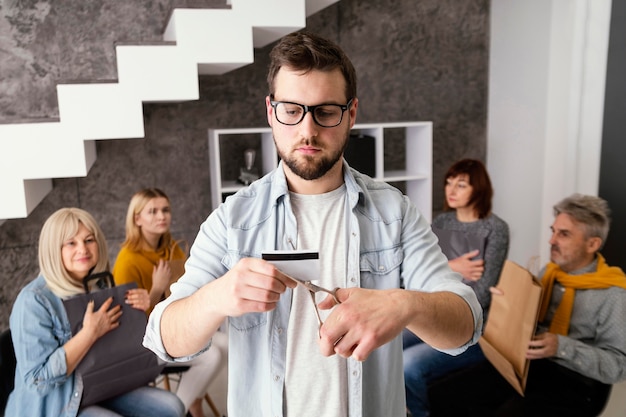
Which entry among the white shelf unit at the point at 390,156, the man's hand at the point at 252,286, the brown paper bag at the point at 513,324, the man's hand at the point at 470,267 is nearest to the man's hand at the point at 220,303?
the man's hand at the point at 252,286

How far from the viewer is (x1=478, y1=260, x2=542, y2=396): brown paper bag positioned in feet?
7.24

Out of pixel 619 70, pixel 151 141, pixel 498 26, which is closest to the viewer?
pixel 619 70

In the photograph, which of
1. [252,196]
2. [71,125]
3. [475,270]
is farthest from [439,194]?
[252,196]

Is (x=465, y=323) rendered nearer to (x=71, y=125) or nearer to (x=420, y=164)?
(x=71, y=125)

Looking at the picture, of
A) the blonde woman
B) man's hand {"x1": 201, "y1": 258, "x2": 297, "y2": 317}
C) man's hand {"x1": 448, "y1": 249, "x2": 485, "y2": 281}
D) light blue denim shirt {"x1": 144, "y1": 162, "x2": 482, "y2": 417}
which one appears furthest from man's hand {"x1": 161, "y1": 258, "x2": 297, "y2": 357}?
man's hand {"x1": 448, "y1": 249, "x2": 485, "y2": 281}

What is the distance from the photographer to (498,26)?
4.30 metres

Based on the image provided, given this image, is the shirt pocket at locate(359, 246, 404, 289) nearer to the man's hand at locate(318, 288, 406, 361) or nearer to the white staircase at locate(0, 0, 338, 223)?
the man's hand at locate(318, 288, 406, 361)

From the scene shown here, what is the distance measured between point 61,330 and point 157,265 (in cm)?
85

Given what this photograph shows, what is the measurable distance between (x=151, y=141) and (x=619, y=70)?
9.59 feet

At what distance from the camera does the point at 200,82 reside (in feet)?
12.5

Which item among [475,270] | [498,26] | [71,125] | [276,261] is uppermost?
[498,26]

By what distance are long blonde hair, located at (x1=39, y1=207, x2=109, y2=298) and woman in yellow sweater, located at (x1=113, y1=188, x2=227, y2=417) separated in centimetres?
49

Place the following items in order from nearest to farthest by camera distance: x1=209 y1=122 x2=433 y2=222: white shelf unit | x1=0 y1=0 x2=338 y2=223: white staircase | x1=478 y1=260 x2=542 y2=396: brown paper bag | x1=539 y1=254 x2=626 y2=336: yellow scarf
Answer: x1=478 y1=260 x2=542 y2=396: brown paper bag
x1=539 y1=254 x2=626 y2=336: yellow scarf
x1=0 y1=0 x2=338 y2=223: white staircase
x1=209 y1=122 x2=433 y2=222: white shelf unit

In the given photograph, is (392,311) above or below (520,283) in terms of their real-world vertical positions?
above
